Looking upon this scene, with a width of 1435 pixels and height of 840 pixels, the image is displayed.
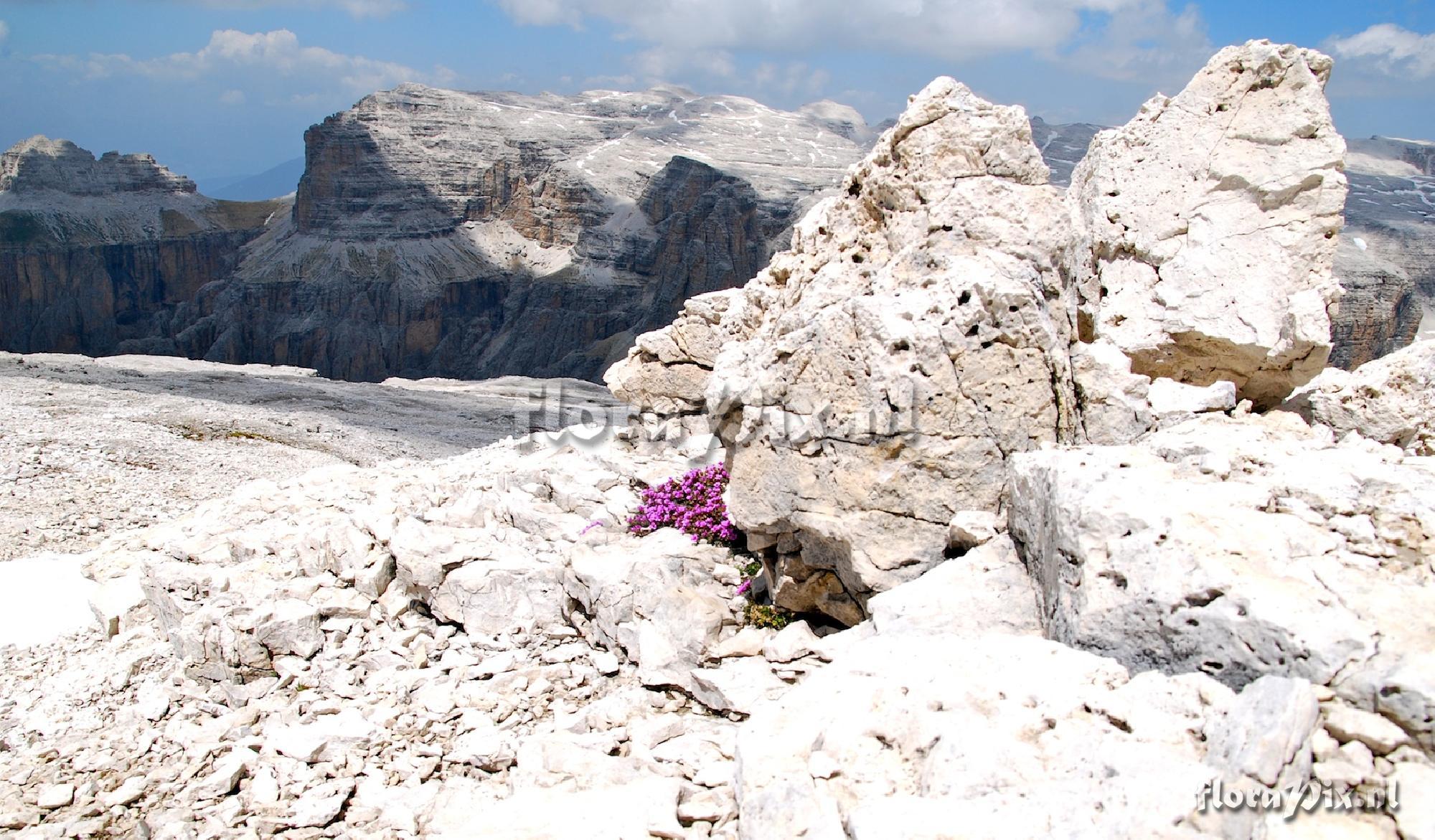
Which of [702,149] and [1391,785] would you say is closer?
[1391,785]

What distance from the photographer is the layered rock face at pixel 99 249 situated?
133750 millimetres

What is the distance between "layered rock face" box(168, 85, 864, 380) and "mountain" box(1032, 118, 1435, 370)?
1874 inches

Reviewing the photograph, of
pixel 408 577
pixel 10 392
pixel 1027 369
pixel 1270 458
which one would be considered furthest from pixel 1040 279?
pixel 10 392

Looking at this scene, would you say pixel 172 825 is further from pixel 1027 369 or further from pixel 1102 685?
pixel 1027 369

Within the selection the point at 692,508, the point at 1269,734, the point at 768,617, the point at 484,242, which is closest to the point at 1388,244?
the point at 484,242

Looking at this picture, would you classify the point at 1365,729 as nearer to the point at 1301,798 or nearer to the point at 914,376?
the point at 1301,798

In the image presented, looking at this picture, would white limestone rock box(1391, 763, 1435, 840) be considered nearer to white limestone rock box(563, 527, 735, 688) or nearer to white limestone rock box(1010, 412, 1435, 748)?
white limestone rock box(1010, 412, 1435, 748)

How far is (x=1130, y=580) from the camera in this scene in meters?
5.64

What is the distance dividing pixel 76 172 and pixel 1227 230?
178145mm

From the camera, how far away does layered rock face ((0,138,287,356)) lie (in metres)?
134

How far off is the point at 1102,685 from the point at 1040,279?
4.40 m

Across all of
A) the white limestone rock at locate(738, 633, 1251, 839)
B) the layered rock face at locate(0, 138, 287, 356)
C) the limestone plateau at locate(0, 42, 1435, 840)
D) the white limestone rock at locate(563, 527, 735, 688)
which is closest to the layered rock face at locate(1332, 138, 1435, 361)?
the limestone plateau at locate(0, 42, 1435, 840)

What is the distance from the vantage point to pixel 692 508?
11.5 meters

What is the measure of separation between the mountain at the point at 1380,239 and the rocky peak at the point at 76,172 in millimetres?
142119
